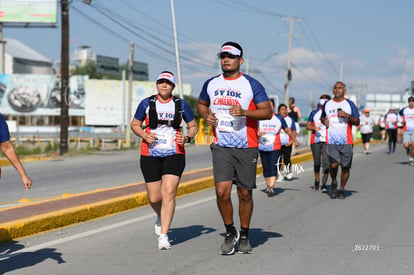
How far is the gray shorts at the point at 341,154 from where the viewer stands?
39.5 ft

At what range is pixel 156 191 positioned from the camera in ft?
25.0

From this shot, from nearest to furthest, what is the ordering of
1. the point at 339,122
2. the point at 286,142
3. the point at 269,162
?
the point at 339,122 → the point at 269,162 → the point at 286,142

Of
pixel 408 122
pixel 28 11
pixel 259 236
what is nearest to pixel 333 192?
pixel 259 236

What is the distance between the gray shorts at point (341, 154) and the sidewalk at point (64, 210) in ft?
8.88

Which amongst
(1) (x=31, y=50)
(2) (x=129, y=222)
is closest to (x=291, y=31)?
(2) (x=129, y=222)

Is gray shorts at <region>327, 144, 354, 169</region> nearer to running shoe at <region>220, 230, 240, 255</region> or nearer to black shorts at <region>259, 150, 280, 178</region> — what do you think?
black shorts at <region>259, 150, 280, 178</region>

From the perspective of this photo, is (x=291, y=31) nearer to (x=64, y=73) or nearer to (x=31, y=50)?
(x=64, y=73)

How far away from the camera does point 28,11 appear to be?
57.2 meters

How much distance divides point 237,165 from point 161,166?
0.94m

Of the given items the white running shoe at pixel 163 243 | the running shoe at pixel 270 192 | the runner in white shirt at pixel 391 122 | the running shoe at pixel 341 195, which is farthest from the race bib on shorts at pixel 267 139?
the runner in white shirt at pixel 391 122

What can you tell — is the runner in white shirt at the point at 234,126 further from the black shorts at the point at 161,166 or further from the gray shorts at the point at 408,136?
the gray shorts at the point at 408,136

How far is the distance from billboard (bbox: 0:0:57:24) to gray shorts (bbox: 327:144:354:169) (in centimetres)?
4724

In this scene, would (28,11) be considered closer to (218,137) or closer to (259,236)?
(259,236)

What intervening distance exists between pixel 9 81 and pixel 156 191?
68.8 metres
